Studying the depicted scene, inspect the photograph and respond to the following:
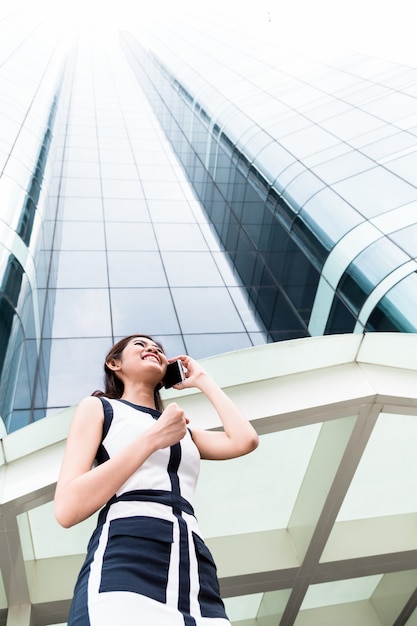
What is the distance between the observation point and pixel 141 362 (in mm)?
3111

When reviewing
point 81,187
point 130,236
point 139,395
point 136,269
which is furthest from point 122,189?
point 139,395

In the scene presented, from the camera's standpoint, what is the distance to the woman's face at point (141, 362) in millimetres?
3096

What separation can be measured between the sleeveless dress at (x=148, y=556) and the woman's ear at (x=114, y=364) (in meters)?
0.59

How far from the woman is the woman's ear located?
32 centimetres

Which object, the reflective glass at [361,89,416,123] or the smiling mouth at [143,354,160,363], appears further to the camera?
the reflective glass at [361,89,416,123]

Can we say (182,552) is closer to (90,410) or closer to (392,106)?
(90,410)

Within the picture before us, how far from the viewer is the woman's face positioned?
3.10 m

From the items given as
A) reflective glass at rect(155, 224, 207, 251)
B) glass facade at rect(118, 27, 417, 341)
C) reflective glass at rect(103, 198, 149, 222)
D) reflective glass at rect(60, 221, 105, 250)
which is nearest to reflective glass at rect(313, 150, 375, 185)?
glass facade at rect(118, 27, 417, 341)

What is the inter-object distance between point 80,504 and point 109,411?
0.59m

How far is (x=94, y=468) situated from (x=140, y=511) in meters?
0.27

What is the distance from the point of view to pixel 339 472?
470 centimetres

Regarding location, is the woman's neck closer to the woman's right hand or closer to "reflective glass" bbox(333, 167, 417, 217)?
the woman's right hand

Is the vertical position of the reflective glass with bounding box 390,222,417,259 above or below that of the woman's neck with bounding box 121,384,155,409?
below

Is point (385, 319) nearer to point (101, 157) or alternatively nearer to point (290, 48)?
point (101, 157)
